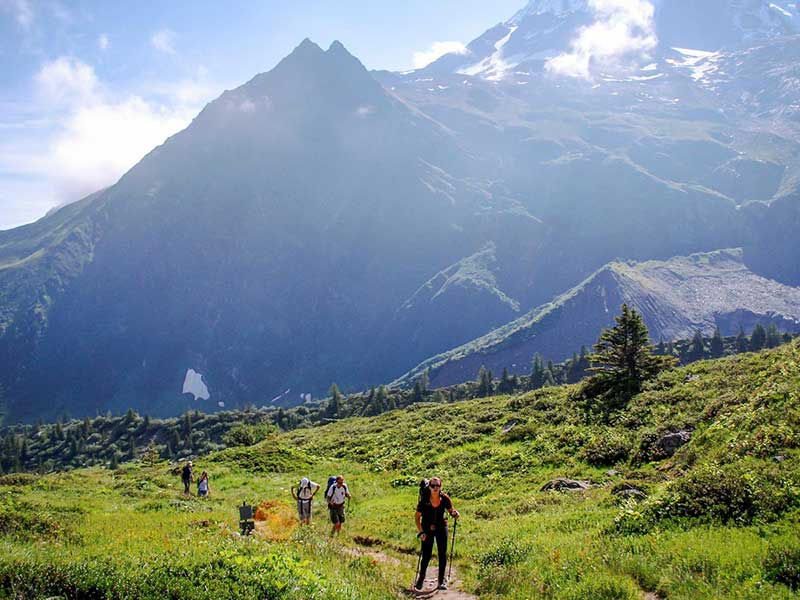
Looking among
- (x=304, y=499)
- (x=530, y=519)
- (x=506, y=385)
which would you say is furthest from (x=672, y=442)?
(x=506, y=385)

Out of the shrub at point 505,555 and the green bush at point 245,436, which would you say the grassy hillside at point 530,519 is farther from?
the green bush at point 245,436

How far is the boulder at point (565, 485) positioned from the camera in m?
24.6

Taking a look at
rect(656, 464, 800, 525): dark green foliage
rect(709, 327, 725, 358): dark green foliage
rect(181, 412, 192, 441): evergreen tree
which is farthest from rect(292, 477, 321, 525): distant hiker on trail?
rect(709, 327, 725, 358): dark green foliage

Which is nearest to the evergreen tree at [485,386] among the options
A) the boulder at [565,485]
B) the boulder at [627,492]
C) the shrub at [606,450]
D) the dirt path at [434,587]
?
the shrub at [606,450]

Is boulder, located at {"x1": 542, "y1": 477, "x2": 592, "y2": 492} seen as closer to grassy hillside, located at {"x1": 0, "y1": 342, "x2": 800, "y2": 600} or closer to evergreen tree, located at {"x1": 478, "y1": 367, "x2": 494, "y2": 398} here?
grassy hillside, located at {"x1": 0, "y1": 342, "x2": 800, "y2": 600}

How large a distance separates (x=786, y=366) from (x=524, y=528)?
51.7 feet

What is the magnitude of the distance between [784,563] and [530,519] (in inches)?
383

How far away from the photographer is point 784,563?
1085cm

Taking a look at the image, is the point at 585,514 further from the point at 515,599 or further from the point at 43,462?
the point at 43,462

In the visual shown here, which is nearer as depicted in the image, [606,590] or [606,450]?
[606,590]

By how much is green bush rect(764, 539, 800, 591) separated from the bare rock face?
1513cm

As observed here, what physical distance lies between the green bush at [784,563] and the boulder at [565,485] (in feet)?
42.5

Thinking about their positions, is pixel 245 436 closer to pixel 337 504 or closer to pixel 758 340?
pixel 337 504

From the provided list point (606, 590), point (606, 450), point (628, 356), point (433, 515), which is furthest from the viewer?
point (628, 356)
